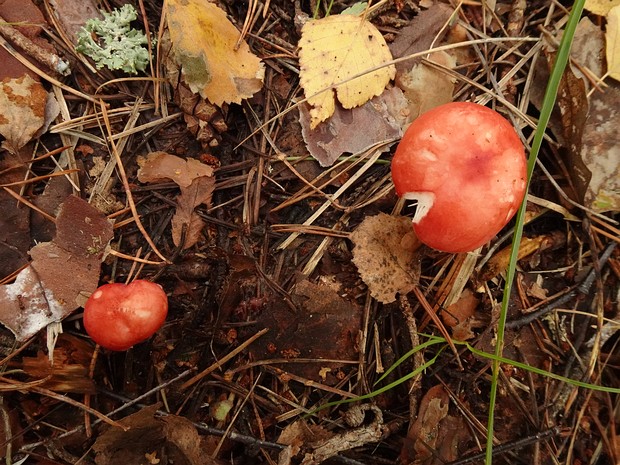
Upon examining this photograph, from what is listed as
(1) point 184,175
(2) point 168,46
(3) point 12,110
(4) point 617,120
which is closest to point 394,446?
(1) point 184,175

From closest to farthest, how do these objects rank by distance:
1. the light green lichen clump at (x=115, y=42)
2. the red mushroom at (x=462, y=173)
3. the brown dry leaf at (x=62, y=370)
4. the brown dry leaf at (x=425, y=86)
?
the red mushroom at (x=462, y=173)
the brown dry leaf at (x=62, y=370)
the light green lichen clump at (x=115, y=42)
the brown dry leaf at (x=425, y=86)

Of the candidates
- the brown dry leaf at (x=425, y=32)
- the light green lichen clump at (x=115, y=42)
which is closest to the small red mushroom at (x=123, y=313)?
the light green lichen clump at (x=115, y=42)

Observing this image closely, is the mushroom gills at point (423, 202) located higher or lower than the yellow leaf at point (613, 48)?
lower

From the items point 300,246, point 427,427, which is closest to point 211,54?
point 300,246

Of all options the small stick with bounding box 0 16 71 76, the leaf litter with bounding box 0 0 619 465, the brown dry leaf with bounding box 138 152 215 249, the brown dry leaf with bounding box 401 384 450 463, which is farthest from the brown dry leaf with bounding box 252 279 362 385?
the small stick with bounding box 0 16 71 76

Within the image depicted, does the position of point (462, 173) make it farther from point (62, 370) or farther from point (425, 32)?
point (62, 370)

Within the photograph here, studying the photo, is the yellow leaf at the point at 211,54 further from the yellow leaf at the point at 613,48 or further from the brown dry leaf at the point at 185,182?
the yellow leaf at the point at 613,48
